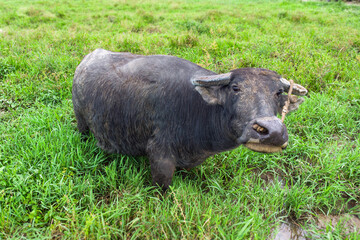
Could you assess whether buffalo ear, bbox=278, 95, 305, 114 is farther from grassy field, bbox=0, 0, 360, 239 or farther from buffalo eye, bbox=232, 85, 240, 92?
grassy field, bbox=0, 0, 360, 239

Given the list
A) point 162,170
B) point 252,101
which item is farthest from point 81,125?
point 252,101

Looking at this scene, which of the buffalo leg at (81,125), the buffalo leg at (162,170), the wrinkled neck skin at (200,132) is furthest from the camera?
the buffalo leg at (81,125)

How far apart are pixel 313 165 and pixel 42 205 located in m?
2.88

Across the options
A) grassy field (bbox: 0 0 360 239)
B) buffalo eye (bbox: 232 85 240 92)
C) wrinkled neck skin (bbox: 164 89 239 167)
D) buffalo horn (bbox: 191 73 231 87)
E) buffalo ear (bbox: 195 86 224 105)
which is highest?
buffalo horn (bbox: 191 73 231 87)

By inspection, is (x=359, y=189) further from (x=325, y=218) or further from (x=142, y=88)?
(x=142, y=88)

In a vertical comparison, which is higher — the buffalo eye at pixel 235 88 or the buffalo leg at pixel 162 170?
the buffalo eye at pixel 235 88

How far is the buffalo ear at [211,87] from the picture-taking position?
1.91 meters

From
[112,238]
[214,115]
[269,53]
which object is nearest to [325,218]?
[214,115]

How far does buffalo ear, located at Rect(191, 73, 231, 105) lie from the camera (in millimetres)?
1914

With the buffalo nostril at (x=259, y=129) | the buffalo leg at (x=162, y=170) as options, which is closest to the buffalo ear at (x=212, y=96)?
the buffalo nostril at (x=259, y=129)

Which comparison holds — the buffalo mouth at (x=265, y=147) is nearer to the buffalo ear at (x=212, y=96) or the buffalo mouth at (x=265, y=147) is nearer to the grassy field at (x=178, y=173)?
the buffalo ear at (x=212, y=96)

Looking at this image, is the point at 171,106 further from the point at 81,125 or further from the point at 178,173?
the point at 81,125

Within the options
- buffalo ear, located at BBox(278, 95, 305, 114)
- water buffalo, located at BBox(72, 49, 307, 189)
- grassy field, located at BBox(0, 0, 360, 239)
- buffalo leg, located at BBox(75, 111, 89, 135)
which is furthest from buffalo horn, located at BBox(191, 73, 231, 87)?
buffalo leg, located at BBox(75, 111, 89, 135)

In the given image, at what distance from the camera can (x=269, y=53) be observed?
17.1 feet
